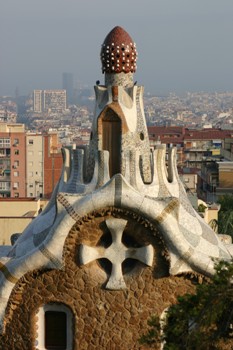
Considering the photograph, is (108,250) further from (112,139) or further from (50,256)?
(112,139)

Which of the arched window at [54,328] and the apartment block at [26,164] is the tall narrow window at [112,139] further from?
the apartment block at [26,164]

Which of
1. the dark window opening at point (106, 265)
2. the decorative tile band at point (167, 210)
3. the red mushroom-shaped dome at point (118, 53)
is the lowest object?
the dark window opening at point (106, 265)

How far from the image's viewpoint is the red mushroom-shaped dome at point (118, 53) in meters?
14.7

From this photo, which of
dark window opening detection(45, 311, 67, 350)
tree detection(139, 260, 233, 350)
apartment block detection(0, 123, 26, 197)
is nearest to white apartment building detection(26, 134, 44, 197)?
apartment block detection(0, 123, 26, 197)

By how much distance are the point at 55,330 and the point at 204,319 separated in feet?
15.9

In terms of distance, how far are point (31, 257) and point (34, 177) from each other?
5691 cm

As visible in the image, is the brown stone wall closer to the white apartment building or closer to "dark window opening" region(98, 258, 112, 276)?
"dark window opening" region(98, 258, 112, 276)

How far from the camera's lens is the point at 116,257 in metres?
14.0

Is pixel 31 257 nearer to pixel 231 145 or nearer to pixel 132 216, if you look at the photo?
pixel 132 216

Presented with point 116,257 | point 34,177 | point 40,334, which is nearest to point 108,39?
point 116,257

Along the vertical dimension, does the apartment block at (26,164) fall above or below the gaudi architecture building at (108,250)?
below

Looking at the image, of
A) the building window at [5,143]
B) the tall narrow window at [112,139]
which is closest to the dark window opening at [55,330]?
the tall narrow window at [112,139]

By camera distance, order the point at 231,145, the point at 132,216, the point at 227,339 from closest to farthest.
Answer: the point at 227,339
the point at 132,216
the point at 231,145

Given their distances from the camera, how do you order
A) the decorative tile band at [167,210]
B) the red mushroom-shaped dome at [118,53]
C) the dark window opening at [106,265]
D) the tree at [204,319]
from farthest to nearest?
the red mushroom-shaped dome at [118,53] < the dark window opening at [106,265] < the decorative tile band at [167,210] < the tree at [204,319]
